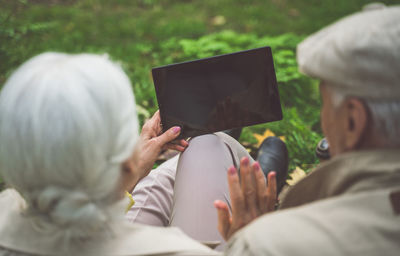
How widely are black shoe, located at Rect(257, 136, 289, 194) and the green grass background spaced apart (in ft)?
1.23

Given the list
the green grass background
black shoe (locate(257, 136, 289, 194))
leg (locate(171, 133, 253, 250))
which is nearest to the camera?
leg (locate(171, 133, 253, 250))

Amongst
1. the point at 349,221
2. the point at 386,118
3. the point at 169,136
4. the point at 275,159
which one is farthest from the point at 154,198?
the point at 386,118

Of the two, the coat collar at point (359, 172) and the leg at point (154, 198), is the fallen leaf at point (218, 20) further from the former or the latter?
the coat collar at point (359, 172)

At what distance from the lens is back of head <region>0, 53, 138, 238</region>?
108 cm

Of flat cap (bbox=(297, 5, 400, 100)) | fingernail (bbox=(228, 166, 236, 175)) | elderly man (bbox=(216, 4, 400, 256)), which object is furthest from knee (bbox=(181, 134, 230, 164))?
flat cap (bbox=(297, 5, 400, 100))

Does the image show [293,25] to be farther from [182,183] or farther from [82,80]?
[82,80]

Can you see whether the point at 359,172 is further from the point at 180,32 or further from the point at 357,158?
the point at 180,32

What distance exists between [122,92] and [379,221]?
0.86 metres

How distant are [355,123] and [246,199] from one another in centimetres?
61

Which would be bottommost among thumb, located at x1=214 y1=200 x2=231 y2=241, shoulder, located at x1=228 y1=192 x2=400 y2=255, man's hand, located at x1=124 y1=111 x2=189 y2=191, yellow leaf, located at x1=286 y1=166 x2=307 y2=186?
yellow leaf, located at x1=286 y1=166 x2=307 y2=186

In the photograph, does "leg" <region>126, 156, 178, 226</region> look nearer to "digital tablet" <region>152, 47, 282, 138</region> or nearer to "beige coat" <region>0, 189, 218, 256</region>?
"digital tablet" <region>152, 47, 282, 138</region>

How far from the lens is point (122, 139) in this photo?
120cm

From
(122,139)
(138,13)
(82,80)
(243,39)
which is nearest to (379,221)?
(122,139)

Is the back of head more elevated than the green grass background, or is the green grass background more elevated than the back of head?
the green grass background
